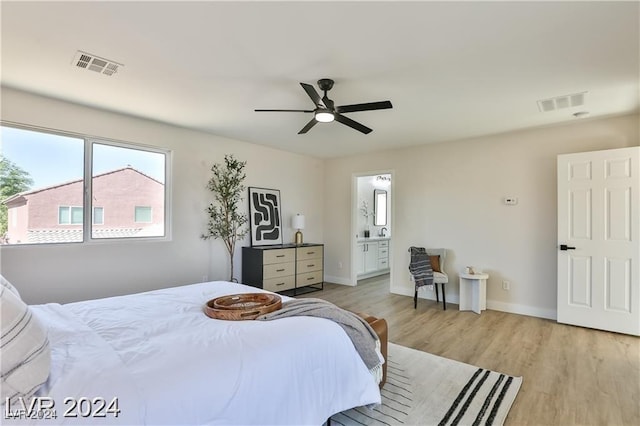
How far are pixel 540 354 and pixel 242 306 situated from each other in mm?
2866

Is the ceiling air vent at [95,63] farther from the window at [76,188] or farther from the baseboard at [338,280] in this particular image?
the baseboard at [338,280]

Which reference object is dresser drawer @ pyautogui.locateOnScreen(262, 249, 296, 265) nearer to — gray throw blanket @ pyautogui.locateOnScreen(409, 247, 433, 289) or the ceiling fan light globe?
gray throw blanket @ pyautogui.locateOnScreen(409, 247, 433, 289)

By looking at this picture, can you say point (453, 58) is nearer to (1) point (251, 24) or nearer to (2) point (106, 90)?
(1) point (251, 24)

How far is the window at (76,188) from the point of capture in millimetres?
3076

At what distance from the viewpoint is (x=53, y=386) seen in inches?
44.9

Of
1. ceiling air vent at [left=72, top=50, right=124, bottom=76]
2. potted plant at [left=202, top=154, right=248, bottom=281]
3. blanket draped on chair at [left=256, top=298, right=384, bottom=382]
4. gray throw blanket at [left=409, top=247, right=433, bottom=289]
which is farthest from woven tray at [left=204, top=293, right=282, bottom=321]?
gray throw blanket at [left=409, top=247, right=433, bottom=289]

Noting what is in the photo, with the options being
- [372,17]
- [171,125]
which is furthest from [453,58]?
[171,125]

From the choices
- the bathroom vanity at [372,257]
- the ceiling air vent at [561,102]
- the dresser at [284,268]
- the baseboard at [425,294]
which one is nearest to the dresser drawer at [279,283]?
the dresser at [284,268]

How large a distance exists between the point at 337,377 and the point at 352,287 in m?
4.19

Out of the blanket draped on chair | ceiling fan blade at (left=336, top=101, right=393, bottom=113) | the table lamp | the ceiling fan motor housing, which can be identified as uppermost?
the ceiling fan motor housing

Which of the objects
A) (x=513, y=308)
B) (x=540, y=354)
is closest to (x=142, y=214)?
(x=540, y=354)

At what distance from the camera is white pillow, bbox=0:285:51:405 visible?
3.53ft

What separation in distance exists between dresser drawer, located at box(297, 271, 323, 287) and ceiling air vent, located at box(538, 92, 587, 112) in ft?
13.3

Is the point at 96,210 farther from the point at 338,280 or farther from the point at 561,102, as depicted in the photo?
the point at 561,102
